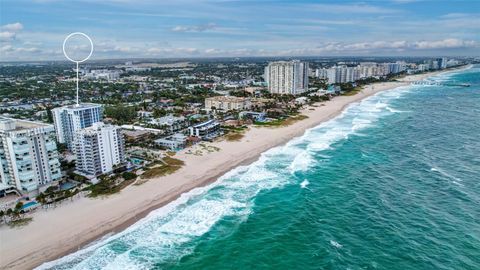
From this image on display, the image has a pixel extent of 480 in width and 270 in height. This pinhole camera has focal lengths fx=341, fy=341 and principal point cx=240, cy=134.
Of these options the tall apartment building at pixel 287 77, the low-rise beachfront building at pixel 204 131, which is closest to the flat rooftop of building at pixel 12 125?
the low-rise beachfront building at pixel 204 131

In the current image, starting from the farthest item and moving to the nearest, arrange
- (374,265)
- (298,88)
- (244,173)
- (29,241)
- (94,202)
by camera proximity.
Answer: (298,88), (244,173), (94,202), (29,241), (374,265)

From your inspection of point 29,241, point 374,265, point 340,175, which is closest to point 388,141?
point 340,175

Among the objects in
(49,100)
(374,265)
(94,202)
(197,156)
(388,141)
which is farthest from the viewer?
(49,100)

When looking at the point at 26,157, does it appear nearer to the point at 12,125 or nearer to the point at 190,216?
the point at 12,125

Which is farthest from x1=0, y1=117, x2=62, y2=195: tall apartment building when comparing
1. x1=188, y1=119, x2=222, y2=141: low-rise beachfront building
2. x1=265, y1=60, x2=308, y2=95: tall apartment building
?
x1=265, y1=60, x2=308, y2=95: tall apartment building

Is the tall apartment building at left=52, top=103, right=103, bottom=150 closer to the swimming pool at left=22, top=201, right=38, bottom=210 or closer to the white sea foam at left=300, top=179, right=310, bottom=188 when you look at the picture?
the swimming pool at left=22, top=201, right=38, bottom=210

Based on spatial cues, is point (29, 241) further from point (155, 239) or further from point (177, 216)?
point (177, 216)

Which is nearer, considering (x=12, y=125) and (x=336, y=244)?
(x=336, y=244)

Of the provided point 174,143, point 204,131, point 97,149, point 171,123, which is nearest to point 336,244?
point 97,149
